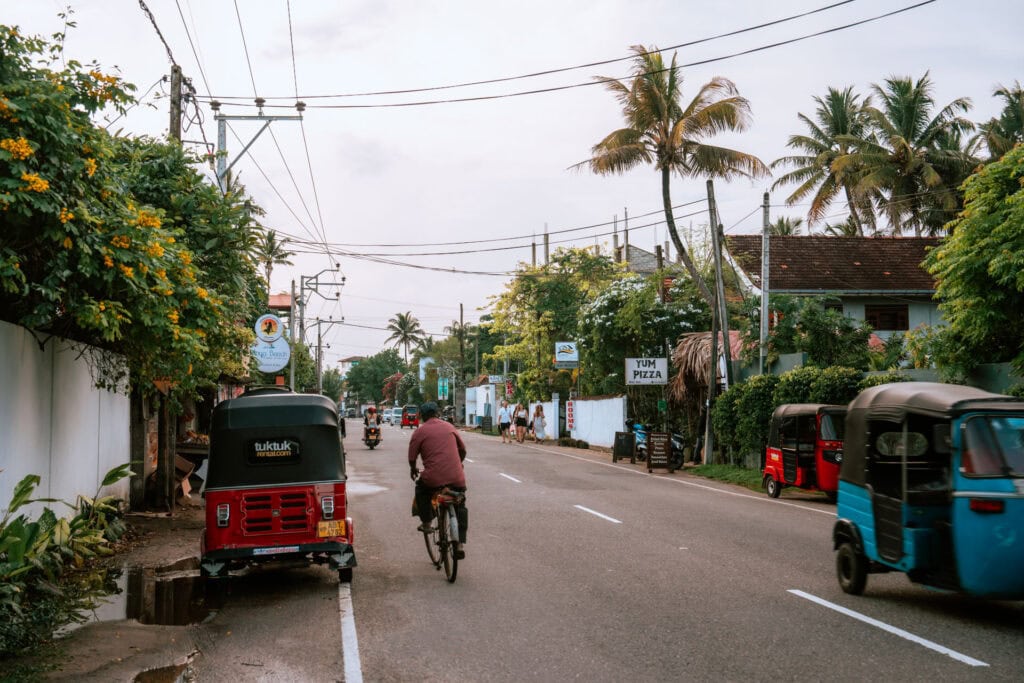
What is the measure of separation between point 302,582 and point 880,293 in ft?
94.9

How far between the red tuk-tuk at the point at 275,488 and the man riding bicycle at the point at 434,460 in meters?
0.89

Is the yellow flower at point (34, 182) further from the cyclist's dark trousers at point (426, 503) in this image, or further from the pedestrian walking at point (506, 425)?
the pedestrian walking at point (506, 425)

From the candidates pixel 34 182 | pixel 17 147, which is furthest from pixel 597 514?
pixel 17 147

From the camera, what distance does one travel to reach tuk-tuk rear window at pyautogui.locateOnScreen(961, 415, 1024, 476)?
738 centimetres

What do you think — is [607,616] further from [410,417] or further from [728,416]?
[410,417]

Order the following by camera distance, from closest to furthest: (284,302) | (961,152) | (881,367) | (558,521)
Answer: (558,521) < (881,367) < (961,152) < (284,302)

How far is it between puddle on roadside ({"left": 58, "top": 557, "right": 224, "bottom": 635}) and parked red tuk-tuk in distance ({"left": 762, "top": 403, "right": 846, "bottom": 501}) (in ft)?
38.3

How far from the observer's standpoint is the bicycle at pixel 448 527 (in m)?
9.59

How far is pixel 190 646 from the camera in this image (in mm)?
7219

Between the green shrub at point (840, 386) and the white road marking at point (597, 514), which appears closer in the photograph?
the white road marking at point (597, 514)

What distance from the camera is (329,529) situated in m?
9.38

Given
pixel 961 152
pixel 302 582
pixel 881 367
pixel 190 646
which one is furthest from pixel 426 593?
pixel 961 152

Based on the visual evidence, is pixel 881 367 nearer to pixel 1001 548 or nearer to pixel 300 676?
pixel 1001 548

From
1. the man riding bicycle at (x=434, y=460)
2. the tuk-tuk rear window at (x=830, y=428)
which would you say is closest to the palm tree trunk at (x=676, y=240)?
the tuk-tuk rear window at (x=830, y=428)
